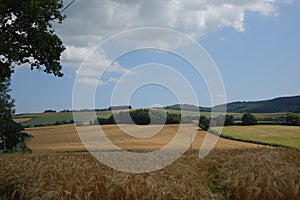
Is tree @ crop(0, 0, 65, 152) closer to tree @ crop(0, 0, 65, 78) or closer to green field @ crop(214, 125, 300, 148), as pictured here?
tree @ crop(0, 0, 65, 78)

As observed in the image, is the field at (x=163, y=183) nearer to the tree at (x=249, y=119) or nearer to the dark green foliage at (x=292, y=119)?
the tree at (x=249, y=119)

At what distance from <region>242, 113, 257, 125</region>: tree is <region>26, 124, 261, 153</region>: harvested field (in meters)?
7.98

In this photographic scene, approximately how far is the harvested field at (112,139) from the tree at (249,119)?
26.2 feet

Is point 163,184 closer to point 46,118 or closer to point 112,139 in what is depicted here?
point 112,139

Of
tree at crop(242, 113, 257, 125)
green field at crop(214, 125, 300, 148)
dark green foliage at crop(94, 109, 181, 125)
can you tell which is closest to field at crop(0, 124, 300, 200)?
dark green foliage at crop(94, 109, 181, 125)

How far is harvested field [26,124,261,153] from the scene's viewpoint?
30.3 m

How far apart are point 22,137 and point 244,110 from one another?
28.0 m

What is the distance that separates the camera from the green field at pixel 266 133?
38.5 m

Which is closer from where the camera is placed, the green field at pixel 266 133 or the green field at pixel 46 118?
the green field at pixel 266 133

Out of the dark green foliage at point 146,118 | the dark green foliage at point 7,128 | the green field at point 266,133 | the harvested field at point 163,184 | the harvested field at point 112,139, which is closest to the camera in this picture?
the harvested field at point 163,184

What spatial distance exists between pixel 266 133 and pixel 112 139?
54.9 feet

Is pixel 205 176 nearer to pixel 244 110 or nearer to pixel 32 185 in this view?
pixel 32 185

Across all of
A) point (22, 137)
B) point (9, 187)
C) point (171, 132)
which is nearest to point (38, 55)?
point (9, 187)

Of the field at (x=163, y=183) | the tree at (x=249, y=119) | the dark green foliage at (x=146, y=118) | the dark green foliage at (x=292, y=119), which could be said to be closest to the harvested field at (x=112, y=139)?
the dark green foliage at (x=146, y=118)
